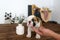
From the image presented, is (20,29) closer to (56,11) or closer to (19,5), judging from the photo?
(19,5)

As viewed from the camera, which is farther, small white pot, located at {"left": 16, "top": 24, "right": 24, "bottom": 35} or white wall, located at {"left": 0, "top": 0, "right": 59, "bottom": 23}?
white wall, located at {"left": 0, "top": 0, "right": 59, "bottom": 23}

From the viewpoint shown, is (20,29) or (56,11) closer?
(20,29)

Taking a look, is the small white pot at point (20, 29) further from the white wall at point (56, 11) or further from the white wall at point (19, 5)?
the white wall at point (56, 11)

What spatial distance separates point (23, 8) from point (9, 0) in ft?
0.69

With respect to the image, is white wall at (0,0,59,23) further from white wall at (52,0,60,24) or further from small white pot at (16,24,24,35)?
small white pot at (16,24,24,35)

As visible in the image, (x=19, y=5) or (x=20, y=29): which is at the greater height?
(x=19, y=5)

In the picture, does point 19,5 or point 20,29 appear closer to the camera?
point 20,29

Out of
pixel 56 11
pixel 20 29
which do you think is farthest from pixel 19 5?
pixel 20 29

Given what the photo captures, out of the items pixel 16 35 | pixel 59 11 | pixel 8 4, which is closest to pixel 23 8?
pixel 8 4

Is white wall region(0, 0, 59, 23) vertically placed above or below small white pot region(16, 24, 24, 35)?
above

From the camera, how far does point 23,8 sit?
162 cm

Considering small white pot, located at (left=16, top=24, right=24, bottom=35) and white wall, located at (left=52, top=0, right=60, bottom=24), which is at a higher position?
white wall, located at (left=52, top=0, right=60, bottom=24)

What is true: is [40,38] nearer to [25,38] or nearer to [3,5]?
[25,38]

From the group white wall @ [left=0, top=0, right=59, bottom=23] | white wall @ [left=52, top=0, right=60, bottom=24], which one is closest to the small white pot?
white wall @ [left=0, top=0, right=59, bottom=23]
